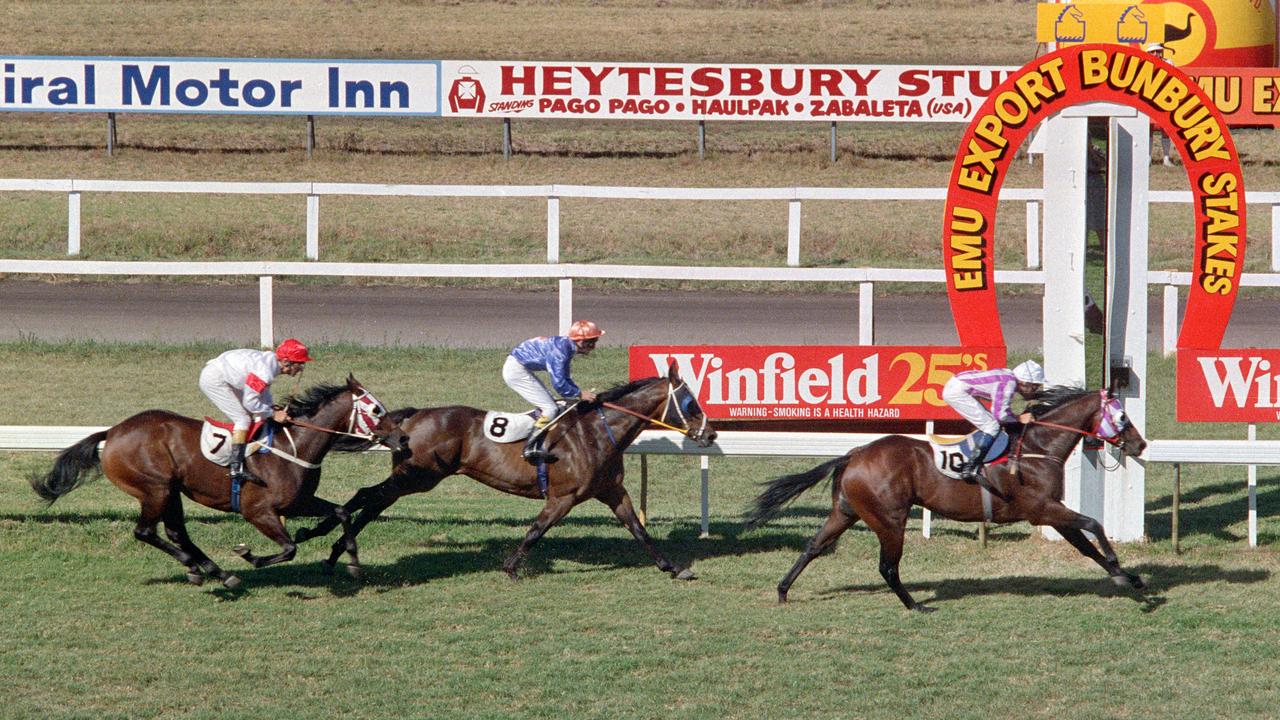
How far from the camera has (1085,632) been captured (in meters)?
9.16

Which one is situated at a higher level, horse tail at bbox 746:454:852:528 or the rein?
the rein

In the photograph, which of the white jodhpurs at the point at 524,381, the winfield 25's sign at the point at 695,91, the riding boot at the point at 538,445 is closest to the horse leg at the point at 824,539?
the riding boot at the point at 538,445

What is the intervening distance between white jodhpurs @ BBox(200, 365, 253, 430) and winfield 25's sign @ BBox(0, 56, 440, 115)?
18222 millimetres

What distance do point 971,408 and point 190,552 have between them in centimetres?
532

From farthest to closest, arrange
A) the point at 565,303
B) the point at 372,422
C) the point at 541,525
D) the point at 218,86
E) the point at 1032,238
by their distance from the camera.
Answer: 1. the point at 218,86
2. the point at 1032,238
3. the point at 565,303
4. the point at 541,525
5. the point at 372,422

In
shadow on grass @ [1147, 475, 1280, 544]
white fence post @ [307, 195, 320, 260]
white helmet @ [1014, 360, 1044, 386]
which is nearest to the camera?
white helmet @ [1014, 360, 1044, 386]

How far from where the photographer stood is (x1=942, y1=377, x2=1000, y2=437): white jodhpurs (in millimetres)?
9719

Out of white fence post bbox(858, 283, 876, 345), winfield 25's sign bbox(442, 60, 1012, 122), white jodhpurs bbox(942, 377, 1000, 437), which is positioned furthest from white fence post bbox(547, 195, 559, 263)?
white jodhpurs bbox(942, 377, 1000, 437)

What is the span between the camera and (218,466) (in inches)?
394

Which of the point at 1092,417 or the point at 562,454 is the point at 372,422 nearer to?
the point at 562,454

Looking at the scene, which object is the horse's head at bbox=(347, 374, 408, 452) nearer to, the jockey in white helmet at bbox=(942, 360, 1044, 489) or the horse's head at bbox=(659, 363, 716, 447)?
the horse's head at bbox=(659, 363, 716, 447)

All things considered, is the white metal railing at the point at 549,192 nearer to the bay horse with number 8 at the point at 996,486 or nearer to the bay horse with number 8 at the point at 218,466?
the bay horse with number 8 at the point at 218,466

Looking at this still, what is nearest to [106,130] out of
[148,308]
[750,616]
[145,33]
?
[145,33]

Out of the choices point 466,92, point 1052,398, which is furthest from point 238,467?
point 466,92
